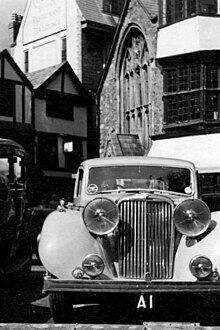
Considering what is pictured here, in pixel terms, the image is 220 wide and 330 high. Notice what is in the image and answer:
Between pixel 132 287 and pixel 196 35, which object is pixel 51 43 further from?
pixel 132 287

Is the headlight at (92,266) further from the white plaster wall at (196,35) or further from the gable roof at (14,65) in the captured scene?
the gable roof at (14,65)

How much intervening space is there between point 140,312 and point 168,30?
15.6 m

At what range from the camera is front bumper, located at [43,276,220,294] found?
5.54 metres

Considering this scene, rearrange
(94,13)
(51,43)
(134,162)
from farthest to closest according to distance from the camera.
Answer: (51,43)
(94,13)
(134,162)

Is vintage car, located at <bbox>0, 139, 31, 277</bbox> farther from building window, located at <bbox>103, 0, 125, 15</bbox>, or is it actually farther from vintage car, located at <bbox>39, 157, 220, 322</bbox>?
building window, located at <bbox>103, 0, 125, 15</bbox>

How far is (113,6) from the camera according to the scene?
104 ft

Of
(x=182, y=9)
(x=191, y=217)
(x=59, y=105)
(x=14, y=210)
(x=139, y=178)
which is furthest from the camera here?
(x=59, y=105)

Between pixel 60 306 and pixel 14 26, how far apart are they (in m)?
32.7

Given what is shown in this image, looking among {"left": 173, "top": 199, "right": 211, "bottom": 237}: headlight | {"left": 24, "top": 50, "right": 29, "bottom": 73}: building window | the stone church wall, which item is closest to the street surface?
{"left": 173, "top": 199, "right": 211, "bottom": 237}: headlight

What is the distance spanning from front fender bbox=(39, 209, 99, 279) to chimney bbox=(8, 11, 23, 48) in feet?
103

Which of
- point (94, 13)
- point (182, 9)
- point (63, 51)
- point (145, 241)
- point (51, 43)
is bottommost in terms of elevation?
point (145, 241)

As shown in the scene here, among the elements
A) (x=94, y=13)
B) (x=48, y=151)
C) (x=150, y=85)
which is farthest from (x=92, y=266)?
(x=94, y=13)

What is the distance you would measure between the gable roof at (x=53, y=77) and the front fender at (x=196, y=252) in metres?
22.6

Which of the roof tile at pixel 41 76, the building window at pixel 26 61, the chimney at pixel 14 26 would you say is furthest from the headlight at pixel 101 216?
the chimney at pixel 14 26
